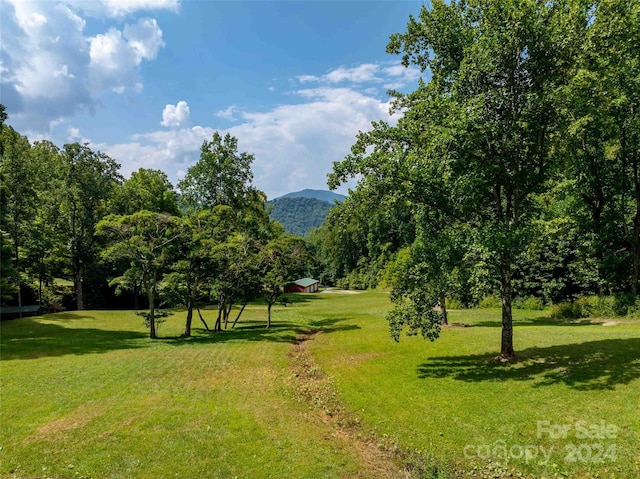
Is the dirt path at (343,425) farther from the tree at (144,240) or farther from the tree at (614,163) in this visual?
the tree at (614,163)

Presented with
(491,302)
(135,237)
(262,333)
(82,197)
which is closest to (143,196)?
(82,197)

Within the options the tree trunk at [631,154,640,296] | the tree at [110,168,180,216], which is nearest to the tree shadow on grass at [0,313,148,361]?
the tree at [110,168,180,216]

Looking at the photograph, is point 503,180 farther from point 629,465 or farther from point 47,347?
point 47,347

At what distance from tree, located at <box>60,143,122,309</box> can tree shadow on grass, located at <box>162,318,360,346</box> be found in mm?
22638

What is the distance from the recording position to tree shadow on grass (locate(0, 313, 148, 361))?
20.2m

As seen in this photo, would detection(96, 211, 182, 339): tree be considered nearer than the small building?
Yes

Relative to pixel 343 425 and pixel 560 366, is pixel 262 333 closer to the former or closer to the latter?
pixel 343 425

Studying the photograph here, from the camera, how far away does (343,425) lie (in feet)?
35.7

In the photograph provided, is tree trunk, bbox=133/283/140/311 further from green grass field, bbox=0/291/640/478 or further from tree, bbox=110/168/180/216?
green grass field, bbox=0/291/640/478

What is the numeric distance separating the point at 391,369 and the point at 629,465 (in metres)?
8.84

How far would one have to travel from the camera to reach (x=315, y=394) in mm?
13789

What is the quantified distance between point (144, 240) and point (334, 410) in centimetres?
1721

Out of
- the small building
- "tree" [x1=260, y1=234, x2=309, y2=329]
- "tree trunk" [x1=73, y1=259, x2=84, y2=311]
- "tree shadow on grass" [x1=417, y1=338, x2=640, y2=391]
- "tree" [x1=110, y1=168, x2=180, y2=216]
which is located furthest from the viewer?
the small building

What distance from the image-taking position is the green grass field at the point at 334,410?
27.2 ft
